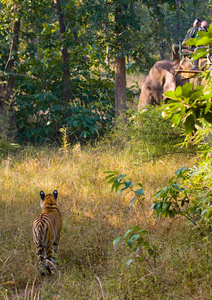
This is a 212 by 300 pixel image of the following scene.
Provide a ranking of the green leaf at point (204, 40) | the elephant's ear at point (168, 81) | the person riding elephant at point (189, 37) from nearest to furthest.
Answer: the green leaf at point (204, 40) → the person riding elephant at point (189, 37) → the elephant's ear at point (168, 81)

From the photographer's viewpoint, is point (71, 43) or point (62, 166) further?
point (71, 43)

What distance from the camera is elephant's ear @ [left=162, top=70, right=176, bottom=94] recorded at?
Result: 25.6 feet

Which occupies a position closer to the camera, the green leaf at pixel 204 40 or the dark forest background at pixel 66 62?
the green leaf at pixel 204 40

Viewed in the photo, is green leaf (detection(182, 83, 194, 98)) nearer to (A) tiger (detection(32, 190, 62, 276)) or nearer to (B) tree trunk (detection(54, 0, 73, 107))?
(A) tiger (detection(32, 190, 62, 276))

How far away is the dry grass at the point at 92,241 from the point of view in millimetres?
2912

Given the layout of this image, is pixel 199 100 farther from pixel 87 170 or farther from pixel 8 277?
pixel 87 170

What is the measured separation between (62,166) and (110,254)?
289cm

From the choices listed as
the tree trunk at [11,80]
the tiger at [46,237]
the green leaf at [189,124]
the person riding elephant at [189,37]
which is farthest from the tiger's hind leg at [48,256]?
the tree trunk at [11,80]

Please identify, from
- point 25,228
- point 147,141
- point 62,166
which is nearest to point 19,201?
point 25,228

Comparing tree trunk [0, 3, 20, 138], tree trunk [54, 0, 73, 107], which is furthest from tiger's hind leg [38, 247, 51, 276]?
tree trunk [54, 0, 73, 107]

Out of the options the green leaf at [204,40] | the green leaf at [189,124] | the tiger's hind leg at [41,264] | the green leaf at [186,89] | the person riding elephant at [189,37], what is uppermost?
the person riding elephant at [189,37]

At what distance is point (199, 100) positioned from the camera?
4.83 ft

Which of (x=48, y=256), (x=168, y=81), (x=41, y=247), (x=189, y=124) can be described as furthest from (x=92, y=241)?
(x=168, y=81)

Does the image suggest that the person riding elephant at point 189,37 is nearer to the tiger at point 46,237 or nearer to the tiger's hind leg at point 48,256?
the tiger at point 46,237
